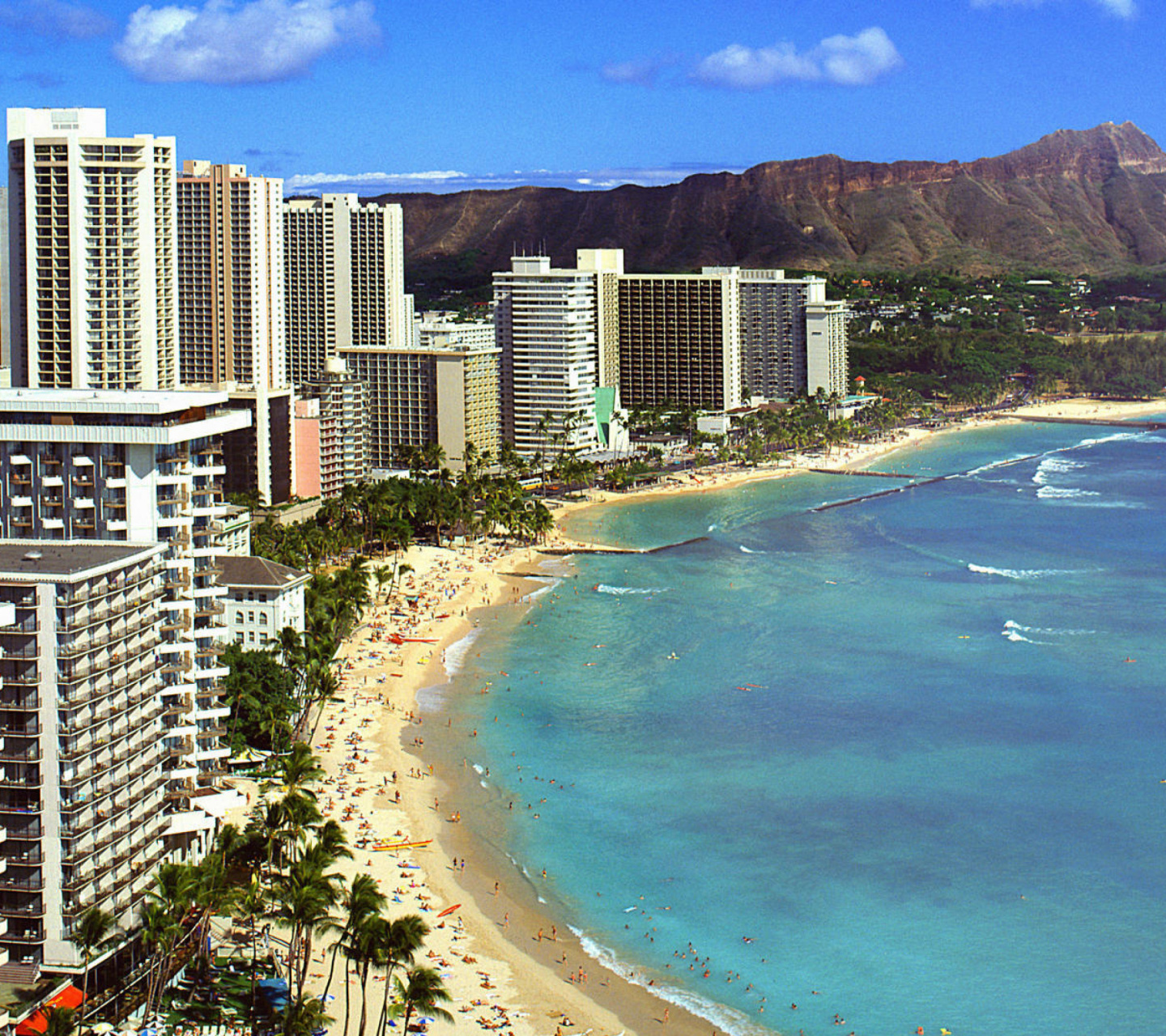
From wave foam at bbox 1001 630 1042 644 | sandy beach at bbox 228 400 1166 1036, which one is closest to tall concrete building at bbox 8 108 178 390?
sandy beach at bbox 228 400 1166 1036

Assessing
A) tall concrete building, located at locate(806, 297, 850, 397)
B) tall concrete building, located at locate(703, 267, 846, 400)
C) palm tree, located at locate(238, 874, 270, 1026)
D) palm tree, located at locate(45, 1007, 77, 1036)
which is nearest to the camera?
palm tree, located at locate(45, 1007, 77, 1036)

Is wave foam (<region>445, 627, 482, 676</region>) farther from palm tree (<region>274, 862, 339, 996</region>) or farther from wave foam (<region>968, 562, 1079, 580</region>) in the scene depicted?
palm tree (<region>274, 862, 339, 996</region>)

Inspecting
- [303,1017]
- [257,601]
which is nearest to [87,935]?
[303,1017]

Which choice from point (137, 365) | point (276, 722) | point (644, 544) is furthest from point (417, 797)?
point (644, 544)

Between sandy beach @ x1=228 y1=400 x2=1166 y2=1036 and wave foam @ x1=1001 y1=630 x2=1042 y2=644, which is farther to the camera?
wave foam @ x1=1001 y1=630 x2=1042 y2=644

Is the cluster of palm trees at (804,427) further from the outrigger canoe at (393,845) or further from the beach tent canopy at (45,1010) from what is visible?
the beach tent canopy at (45,1010)

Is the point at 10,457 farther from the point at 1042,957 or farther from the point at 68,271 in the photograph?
the point at 68,271
